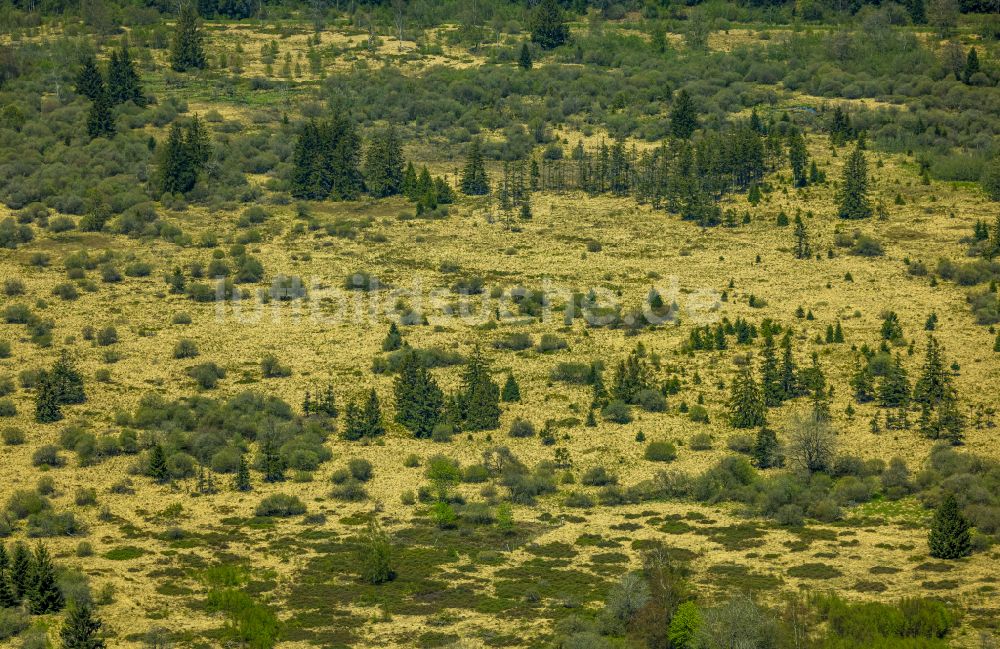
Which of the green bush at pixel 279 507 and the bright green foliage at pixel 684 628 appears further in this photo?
the green bush at pixel 279 507

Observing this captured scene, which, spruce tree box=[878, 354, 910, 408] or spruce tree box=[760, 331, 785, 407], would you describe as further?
spruce tree box=[760, 331, 785, 407]

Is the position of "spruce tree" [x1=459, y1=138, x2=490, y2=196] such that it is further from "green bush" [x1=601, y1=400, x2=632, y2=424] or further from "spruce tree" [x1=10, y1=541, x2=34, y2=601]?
"spruce tree" [x1=10, y1=541, x2=34, y2=601]

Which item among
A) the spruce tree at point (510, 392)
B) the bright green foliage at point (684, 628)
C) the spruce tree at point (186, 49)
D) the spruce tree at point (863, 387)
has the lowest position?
the bright green foliage at point (684, 628)

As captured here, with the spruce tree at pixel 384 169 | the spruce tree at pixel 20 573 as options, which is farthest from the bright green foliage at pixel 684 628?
the spruce tree at pixel 384 169

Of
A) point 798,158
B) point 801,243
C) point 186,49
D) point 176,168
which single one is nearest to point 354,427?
point 801,243

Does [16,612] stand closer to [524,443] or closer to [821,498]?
[524,443]

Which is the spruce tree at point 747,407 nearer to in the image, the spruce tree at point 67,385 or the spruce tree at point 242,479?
the spruce tree at point 242,479

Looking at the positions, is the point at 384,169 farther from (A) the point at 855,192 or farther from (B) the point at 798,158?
(A) the point at 855,192

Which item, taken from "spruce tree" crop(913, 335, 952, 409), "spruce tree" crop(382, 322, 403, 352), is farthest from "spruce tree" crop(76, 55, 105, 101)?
"spruce tree" crop(913, 335, 952, 409)
